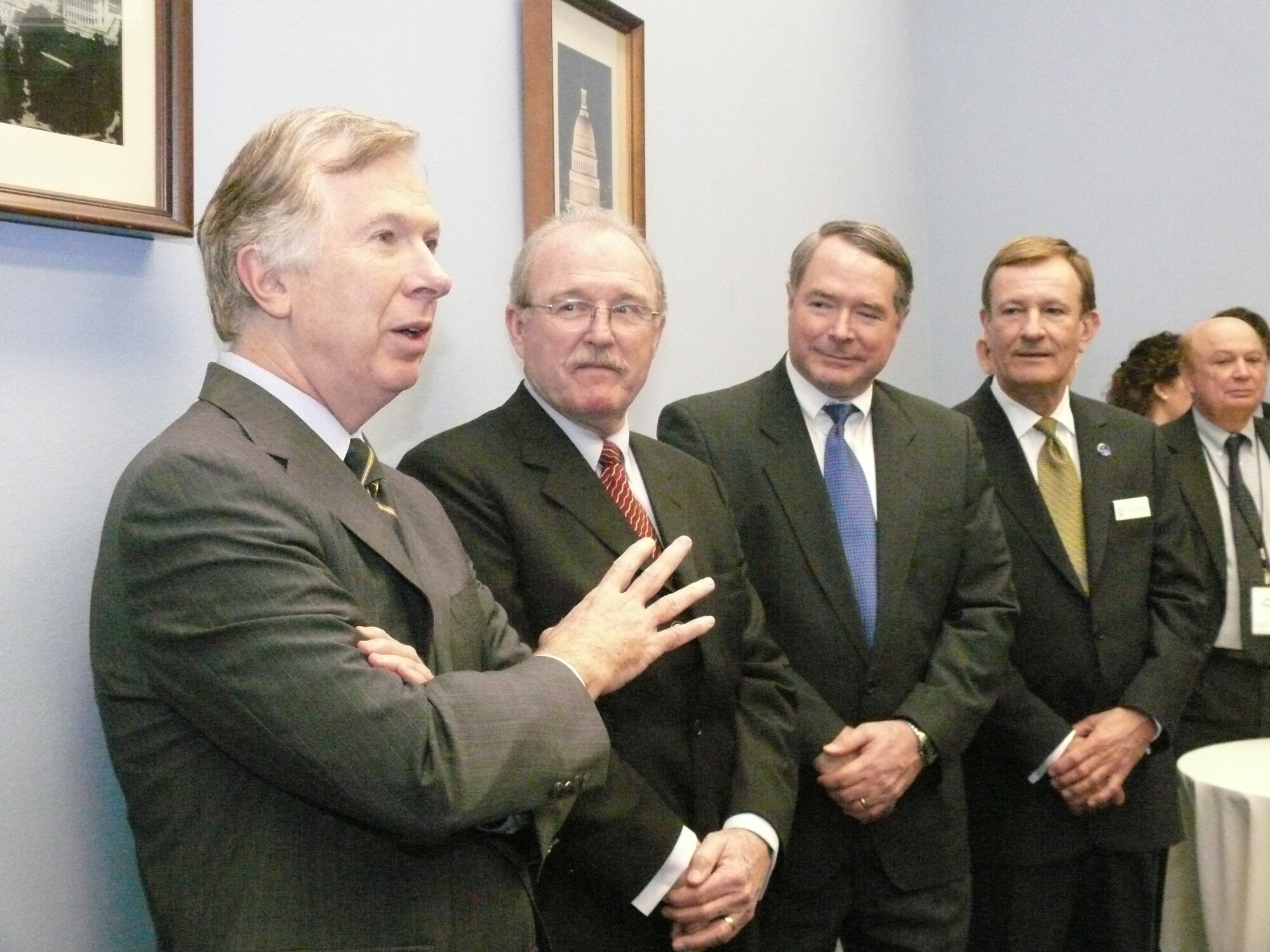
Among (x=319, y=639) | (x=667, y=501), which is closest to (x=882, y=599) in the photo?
(x=667, y=501)

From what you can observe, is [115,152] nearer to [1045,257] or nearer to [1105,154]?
[1045,257]

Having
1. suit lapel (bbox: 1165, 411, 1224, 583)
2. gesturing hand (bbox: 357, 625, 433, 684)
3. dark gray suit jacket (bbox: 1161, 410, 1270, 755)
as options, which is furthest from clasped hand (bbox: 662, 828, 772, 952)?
suit lapel (bbox: 1165, 411, 1224, 583)

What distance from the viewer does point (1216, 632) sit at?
3365 millimetres

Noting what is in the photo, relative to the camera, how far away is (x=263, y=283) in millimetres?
1411

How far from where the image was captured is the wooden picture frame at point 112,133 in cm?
136

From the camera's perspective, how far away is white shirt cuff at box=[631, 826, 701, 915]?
5.86 feet

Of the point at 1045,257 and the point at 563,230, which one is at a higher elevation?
the point at 1045,257

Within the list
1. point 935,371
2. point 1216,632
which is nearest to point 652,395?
point 1216,632

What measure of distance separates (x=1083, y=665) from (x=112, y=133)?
2230mm

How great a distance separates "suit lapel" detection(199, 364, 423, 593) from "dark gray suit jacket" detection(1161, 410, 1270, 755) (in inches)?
100

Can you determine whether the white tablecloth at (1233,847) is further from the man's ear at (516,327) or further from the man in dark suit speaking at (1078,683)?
the man's ear at (516,327)

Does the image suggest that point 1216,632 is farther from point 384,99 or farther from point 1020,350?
point 384,99

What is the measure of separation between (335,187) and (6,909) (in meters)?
0.90

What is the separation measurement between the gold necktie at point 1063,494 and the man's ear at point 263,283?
1945 millimetres
